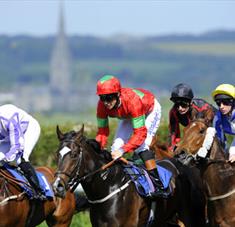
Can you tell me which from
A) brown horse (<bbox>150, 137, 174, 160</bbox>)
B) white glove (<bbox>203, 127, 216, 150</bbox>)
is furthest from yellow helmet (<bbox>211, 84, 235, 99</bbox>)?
brown horse (<bbox>150, 137, 174, 160</bbox>)

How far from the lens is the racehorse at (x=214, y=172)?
909 centimetres

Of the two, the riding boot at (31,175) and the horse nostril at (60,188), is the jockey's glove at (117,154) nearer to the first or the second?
the horse nostril at (60,188)

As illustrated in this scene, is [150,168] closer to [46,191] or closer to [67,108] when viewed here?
[46,191]

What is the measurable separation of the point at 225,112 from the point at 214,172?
2.07 ft

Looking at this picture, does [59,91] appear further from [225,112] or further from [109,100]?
[109,100]

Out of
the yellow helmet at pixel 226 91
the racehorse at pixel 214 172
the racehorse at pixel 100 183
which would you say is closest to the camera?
the racehorse at pixel 100 183

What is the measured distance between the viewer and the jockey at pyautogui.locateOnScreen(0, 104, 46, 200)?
9.84m

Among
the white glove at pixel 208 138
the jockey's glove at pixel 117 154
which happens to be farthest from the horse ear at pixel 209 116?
the jockey's glove at pixel 117 154

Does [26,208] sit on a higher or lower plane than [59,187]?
lower

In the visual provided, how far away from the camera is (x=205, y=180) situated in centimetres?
931

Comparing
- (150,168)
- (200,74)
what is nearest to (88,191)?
(150,168)

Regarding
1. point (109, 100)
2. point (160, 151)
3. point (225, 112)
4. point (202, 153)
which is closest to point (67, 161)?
point (109, 100)

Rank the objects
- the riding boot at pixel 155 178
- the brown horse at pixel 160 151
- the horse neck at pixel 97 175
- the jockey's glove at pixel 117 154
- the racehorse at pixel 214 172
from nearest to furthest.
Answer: the horse neck at pixel 97 175
the racehorse at pixel 214 172
the jockey's glove at pixel 117 154
the riding boot at pixel 155 178
the brown horse at pixel 160 151

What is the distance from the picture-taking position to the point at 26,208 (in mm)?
10023
